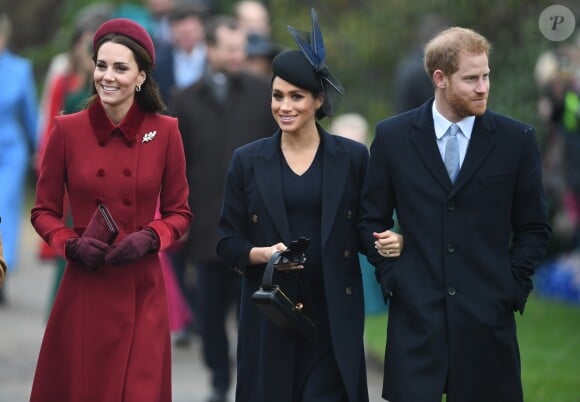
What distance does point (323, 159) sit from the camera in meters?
7.06

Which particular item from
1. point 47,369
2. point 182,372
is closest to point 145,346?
point 47,369

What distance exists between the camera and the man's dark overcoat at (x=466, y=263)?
263 inches

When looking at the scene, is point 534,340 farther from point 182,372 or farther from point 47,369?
point 47,369

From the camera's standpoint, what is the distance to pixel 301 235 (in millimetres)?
6984

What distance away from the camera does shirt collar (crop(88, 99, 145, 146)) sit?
22.6ft

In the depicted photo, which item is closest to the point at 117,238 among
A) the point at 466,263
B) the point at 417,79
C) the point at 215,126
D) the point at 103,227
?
the point at 103,227

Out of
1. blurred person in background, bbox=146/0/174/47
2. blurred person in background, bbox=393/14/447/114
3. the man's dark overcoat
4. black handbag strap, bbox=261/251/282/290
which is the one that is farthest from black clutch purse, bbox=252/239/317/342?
blurred person in background, bbox=146/0/174/47

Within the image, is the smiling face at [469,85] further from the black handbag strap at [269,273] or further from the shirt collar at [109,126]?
the shirt collar at [109,126]

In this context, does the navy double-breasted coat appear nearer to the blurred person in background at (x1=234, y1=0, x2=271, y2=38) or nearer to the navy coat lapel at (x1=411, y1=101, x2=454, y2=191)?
the navy coat lapel at (x1=411, y1=101, x2=454, y2=191)

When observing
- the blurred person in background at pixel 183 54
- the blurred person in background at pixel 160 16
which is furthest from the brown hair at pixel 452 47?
the blurred person in background at pixel 160 16

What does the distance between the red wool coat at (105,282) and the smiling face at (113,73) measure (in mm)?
101

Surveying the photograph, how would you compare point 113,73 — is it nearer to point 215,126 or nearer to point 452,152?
point 452,152

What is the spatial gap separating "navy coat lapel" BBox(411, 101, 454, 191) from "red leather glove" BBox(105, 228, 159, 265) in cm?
125

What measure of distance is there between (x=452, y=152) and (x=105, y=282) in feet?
5.39
